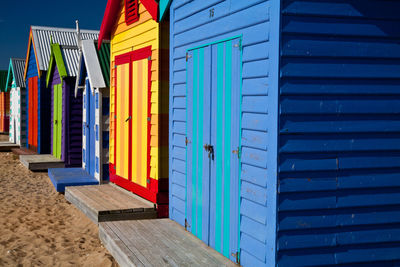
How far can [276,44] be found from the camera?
13.5 ft

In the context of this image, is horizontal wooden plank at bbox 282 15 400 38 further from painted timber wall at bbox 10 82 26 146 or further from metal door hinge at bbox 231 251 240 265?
painted timber wall at bbox 10 82 26 146

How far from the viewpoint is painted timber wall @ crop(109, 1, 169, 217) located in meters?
7.16

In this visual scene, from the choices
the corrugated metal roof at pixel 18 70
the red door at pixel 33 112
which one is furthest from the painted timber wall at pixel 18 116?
the red door at pixel 33 112

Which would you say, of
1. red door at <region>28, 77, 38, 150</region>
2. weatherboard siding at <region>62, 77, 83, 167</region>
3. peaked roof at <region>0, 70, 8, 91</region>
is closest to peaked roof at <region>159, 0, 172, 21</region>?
weatherboard siding at <region>62, 77, 83, 167</region>

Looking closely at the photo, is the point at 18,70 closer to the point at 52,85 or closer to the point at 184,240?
the point at 52,85

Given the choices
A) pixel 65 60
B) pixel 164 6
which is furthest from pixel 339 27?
pixel 65 60

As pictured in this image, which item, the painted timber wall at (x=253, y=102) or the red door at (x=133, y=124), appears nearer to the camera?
the painted timber wall at (x=253, y=102)

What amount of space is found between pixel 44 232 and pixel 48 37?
1172 cm

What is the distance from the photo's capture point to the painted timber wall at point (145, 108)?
23.5 feet

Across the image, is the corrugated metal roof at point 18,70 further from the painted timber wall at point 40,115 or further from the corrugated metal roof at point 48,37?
the painted timber wall at point 40,115

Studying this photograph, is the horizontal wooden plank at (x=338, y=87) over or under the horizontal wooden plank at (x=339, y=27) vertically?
under

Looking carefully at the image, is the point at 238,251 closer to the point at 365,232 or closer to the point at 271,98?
the point at 365,232

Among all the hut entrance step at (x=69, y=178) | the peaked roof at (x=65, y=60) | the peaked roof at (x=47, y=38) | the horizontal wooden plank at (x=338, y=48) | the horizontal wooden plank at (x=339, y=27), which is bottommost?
the hut entrance step at (x=69, y=178)

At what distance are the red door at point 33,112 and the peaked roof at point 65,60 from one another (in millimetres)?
2529
